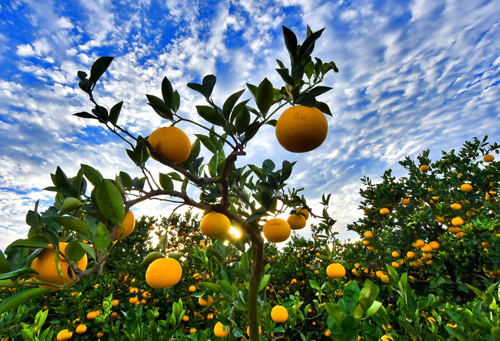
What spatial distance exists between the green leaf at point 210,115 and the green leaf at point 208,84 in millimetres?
58

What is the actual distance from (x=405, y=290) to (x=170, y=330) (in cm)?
191

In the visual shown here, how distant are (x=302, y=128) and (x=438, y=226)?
14.2ft

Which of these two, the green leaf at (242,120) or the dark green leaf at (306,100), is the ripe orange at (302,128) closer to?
the dark green leaf at (306,100)

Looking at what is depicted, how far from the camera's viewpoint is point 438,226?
146 inches

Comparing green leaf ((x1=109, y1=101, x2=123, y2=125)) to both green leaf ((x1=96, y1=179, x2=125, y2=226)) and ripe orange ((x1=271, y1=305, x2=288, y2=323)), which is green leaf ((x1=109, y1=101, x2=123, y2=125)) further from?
ripe orange ((x1=271, y1=305, x2=288, y2=323))

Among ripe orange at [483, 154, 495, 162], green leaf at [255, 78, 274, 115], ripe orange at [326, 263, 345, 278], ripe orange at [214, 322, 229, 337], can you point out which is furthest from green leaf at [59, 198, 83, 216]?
ripe orange at [483, 154, 495, 162]

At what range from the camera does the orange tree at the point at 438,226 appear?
2975 mm

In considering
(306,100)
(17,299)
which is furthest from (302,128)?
(17,299)

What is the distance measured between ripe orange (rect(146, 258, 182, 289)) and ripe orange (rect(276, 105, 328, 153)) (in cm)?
91

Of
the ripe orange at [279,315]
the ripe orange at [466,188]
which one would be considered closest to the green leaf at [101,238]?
the ripe orange at [279,315]

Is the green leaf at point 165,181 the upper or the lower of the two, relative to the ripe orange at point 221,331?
upper

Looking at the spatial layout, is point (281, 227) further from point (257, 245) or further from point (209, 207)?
point (209, 207)

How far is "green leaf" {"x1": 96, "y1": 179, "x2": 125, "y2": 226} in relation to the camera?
77 centimetres

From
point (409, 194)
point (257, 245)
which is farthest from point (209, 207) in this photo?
point (409, 194)
